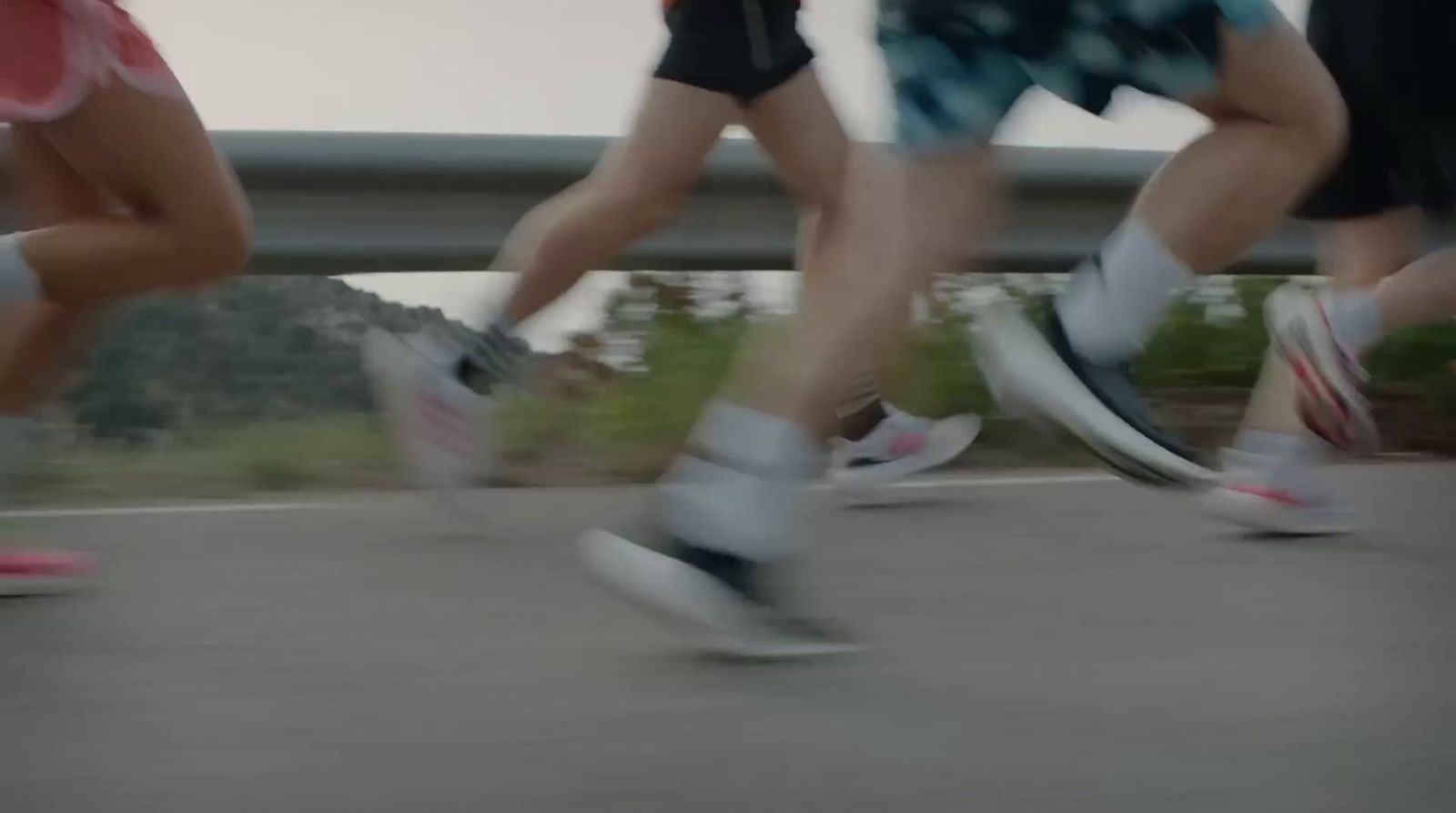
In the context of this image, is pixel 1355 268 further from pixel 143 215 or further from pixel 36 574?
pixel 36 574

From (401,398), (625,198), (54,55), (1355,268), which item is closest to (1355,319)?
(1355,268)

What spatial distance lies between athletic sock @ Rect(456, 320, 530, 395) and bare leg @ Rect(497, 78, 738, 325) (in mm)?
37

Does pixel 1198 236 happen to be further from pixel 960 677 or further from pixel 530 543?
pixel 530 543

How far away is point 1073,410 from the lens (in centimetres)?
239

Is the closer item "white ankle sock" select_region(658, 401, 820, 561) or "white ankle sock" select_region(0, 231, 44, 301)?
"white ankle sock" select_region(658, 401, 820, 561)

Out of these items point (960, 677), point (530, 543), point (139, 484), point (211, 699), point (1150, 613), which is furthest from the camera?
point (139, 484)

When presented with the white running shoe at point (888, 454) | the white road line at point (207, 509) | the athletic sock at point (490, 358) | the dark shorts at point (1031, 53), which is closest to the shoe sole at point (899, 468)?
the white running shoe at point (888, 454)

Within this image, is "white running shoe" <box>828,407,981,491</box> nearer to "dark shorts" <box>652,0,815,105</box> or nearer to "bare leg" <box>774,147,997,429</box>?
"dark shorts" <box>652,0,815,105</box>

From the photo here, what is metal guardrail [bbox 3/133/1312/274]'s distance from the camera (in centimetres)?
455

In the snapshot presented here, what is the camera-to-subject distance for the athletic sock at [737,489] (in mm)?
2301

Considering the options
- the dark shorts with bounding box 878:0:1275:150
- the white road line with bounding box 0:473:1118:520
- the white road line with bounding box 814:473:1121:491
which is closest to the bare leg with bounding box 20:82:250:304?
the white road line with bounding box 0:473:1118:520

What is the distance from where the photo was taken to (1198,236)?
2.47m

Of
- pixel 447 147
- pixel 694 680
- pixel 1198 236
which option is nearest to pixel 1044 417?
pixel 1198 236

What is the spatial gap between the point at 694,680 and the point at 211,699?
0.56 metres
